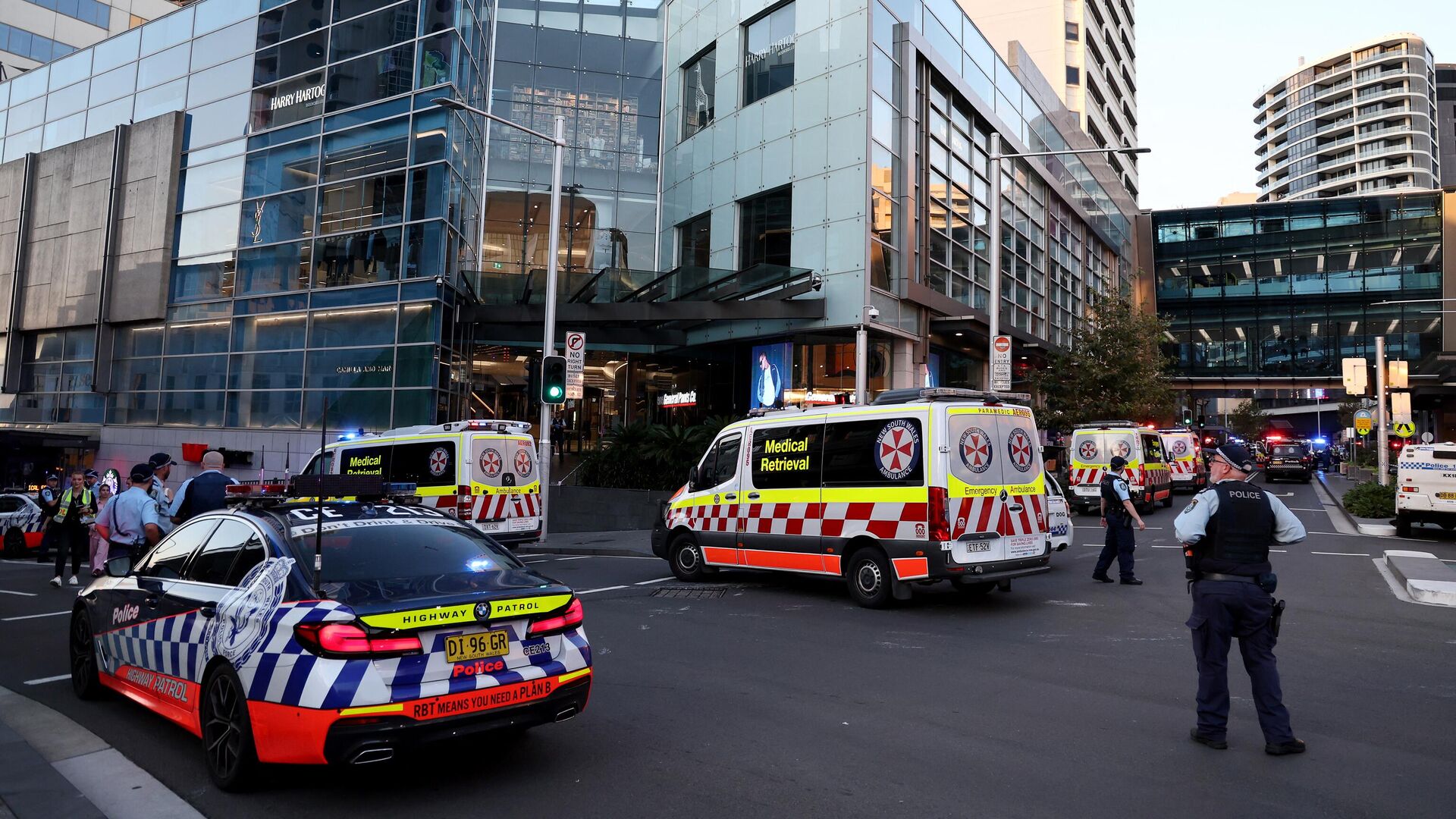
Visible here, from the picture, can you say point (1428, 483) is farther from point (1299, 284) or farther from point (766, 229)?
point (1299, 284)

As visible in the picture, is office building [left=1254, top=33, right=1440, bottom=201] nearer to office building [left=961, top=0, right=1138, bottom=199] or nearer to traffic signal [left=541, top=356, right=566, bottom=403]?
office building [left=961, top=0, right=1138, bottom=199]

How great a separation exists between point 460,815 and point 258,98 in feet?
107

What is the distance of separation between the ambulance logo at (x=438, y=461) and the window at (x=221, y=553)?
8.92 m

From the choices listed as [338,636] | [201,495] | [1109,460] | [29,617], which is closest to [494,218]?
[1109,460]

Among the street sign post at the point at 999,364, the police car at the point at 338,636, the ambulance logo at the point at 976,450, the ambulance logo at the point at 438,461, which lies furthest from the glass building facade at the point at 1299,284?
the police car at the point at 338,636

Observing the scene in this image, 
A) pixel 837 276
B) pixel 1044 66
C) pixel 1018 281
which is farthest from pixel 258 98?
pixel 1044 66

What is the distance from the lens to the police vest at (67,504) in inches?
520

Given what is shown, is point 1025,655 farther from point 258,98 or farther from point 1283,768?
point 258,98

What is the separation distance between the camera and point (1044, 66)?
5888cm

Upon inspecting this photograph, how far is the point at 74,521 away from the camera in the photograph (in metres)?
13.2

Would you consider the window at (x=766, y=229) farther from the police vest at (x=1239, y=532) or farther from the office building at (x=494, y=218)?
the police vest at (x=1239, y=532)

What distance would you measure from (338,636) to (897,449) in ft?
22.6

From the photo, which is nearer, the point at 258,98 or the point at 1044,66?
the point at 258,98

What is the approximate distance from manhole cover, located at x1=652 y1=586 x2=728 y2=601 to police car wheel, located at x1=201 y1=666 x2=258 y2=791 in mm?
6491
